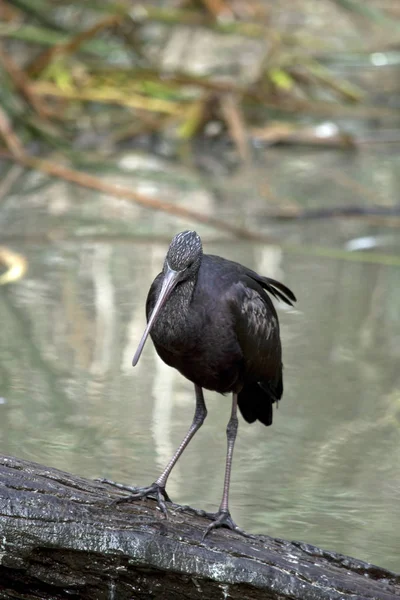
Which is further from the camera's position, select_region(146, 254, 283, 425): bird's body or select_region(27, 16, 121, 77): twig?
select_region(27, 16, 121, 77): twig

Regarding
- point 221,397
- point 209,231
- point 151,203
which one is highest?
point 221,397

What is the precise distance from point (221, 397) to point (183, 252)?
72.6 inches

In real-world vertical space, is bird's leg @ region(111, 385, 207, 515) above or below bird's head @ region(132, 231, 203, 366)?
below

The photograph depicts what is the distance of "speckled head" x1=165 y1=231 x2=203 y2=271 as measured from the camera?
3619 millimetres

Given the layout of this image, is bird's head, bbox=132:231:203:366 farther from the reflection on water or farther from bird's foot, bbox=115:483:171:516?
the reflection on water

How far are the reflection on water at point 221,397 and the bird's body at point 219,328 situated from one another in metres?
0.62

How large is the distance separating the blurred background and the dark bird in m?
0.58

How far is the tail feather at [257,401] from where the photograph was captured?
13.8ft

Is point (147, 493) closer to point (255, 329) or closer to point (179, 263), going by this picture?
point (255, 329)

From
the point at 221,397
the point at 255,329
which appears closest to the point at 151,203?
the point at 221,397

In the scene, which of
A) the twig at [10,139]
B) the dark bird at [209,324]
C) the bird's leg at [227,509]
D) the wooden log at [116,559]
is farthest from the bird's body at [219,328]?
the twig at [10,139]

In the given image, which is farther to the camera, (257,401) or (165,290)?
(257,401)

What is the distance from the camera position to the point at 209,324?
365cm

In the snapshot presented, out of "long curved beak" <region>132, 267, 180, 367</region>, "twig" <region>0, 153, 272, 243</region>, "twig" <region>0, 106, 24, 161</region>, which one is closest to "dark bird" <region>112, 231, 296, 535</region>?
"long curved beak" <region>132, 267, 180, 367</region>
